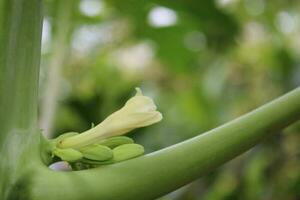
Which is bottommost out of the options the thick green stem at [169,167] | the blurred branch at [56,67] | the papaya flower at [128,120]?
the thick green stem at [169,167]

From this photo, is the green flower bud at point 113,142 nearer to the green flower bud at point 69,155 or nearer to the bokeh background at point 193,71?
the green flower bud at point 69,155

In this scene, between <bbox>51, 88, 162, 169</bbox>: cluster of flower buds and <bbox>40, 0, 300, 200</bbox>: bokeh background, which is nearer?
<bbox>51, 88, 162, 169</bbox>: cluster of flower buds

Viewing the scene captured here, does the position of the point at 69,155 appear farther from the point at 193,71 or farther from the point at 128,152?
the point at 193,71

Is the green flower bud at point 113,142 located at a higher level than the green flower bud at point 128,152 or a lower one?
higher

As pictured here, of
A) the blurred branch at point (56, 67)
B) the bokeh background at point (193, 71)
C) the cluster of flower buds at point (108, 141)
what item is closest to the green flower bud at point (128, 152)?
the cluster of flower buds at point (108, 141)

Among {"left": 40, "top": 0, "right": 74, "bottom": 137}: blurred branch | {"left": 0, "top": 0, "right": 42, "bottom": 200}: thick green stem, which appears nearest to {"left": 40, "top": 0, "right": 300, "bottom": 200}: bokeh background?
{"left": 40, "top": 0, "right": 74, "bottom": 137}: blurred branch

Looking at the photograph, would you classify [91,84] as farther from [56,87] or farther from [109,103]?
[56,87]

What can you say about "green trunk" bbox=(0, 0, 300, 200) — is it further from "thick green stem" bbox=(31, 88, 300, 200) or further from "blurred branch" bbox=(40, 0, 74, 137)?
"blurred branch" bbox=(40, 0, 74, 137)

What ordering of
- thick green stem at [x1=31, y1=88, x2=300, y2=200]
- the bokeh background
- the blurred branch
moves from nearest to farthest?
1. thick green stem at [x1=31, y1=88, x2=300, y2=200]
2. the blurred branch
3. the bokeh background

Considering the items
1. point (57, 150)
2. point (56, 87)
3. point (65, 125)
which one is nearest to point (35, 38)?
point (57, 150)
